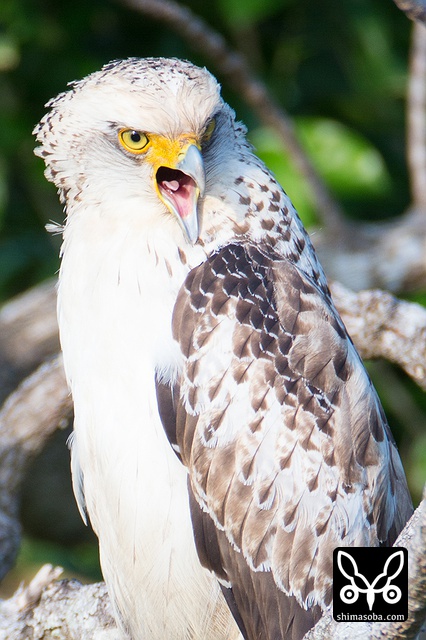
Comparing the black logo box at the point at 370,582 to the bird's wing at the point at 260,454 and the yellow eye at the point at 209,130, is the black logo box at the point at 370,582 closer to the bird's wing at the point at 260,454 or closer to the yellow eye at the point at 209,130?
the bird's wing at the point at 260,454

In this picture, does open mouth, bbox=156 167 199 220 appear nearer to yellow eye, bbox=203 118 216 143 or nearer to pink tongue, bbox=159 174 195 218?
pink tongue, bbox=159 174 195 218

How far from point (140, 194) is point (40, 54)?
3.87 metres

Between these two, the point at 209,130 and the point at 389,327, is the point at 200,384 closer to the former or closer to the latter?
the point at 209,130

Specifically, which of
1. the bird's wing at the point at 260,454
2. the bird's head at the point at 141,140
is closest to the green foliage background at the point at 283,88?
the bird's head at the point at 141,140

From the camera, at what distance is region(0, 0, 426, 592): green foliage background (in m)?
6.53

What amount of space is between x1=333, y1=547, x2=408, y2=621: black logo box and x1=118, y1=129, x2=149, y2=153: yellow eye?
1599 millimetres

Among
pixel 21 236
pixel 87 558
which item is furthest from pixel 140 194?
pixel 87 558

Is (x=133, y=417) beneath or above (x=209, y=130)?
beneath

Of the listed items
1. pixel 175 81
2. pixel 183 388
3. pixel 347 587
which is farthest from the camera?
pixel 175 81

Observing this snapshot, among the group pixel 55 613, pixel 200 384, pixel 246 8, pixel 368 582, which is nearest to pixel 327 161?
pixel 246 8

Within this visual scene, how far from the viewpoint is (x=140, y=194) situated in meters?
3.44

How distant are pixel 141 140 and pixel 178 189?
23 centimetres

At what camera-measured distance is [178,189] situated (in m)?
3.41

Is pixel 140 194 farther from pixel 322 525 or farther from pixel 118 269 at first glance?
pixel 322 525
